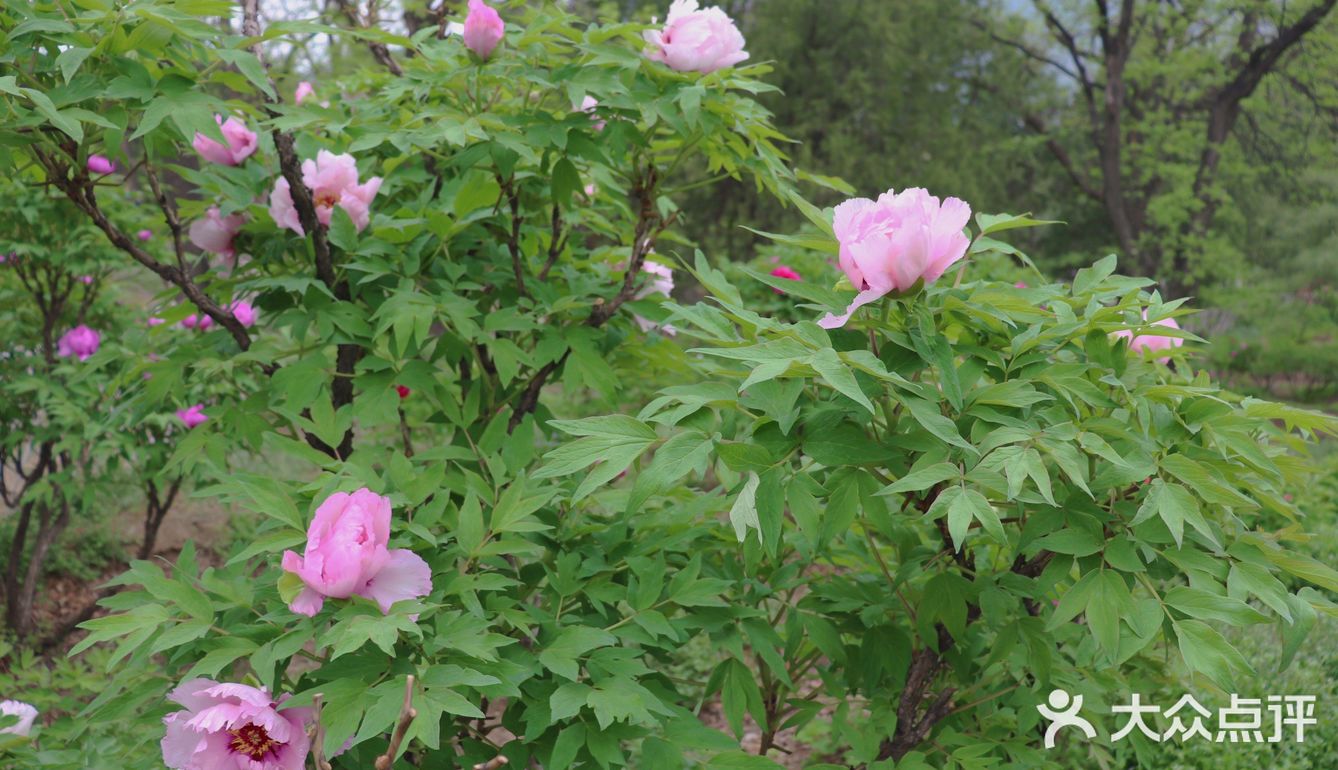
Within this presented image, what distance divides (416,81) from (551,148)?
0.28 meters

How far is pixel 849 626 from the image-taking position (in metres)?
1.99

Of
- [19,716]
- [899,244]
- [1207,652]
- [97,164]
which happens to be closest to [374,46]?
[97,164]

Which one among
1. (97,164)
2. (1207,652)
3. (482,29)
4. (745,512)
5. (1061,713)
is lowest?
(1061,713)

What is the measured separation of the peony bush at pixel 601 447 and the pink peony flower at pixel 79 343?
1.89 meters

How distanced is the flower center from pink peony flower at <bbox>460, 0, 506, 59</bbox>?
117 centimetres

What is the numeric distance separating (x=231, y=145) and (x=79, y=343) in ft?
7.57

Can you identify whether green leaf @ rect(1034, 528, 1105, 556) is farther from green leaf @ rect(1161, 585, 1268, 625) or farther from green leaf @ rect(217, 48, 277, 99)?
green leaf @ rect(217, 48, 277, 99)

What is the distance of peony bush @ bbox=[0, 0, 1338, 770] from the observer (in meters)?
1.39

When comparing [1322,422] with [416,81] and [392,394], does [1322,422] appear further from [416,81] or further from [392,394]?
[416,81]

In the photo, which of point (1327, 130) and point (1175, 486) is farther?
point (1327, 130)

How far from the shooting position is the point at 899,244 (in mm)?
1357

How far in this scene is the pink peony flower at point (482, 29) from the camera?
6.30 feet

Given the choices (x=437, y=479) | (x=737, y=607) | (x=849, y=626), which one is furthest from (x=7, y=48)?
(x=849, y=626)

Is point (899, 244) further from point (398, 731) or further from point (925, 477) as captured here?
point (398, 731)
